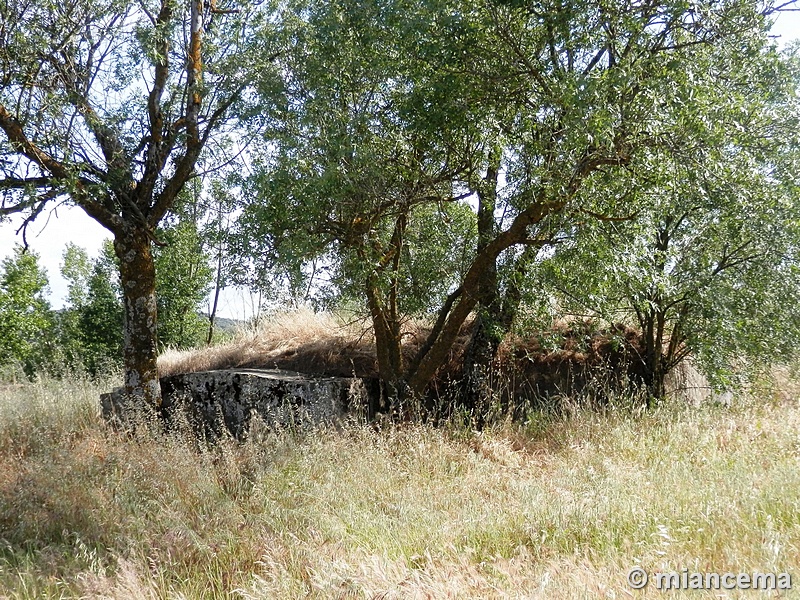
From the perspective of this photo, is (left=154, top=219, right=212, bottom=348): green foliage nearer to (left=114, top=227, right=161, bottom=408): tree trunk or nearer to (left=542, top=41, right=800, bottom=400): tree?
(left=114, top=227, right=161, bottom=408): tree trunk

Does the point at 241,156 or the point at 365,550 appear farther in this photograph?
the point at 241,156

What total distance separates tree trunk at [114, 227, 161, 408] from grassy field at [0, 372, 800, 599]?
4.21ft

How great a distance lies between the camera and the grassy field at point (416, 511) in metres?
3.70

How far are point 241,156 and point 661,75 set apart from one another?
5.65 m

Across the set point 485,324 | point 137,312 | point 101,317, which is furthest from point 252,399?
point 101,317

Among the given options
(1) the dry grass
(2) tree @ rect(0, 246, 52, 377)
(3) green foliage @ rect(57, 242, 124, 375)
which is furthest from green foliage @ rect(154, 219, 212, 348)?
(2) tree @ rect(0, 246, 52, 377)

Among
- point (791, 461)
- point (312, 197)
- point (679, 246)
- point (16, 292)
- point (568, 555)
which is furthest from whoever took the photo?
point (16, 292)

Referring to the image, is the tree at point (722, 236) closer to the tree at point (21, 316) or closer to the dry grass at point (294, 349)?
the dry grass at point (294, 349)

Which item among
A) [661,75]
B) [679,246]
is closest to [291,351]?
[679,246]

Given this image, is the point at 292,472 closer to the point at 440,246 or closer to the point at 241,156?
the point at 440,246

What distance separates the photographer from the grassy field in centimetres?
370

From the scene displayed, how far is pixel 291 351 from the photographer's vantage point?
419 inches

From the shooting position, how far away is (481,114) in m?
6.42

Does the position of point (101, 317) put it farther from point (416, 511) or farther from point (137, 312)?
point (416, 511)
